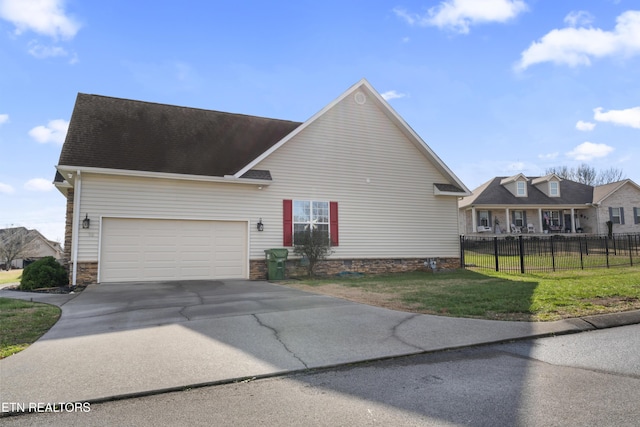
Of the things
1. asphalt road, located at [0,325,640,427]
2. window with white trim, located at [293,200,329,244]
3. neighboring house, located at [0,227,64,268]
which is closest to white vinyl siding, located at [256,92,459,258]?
window with white trim, located at [293,200,329,244]

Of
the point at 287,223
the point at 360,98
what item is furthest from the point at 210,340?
the point at 360,98

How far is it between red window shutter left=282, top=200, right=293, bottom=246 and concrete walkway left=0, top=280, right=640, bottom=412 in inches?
232

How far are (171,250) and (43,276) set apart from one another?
367cm

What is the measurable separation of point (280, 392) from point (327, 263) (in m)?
11.2

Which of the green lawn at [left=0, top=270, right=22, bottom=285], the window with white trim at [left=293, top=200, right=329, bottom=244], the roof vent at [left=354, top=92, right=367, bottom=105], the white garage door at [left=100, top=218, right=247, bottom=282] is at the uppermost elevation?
the roof vent at [left=354, top=92, right=367, bottom=105]

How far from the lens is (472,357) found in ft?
15.9

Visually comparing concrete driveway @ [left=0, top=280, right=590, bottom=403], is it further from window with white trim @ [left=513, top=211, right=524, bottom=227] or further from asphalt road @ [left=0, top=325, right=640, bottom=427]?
window with white trim @ [left=513, top=211, right=524, bottom=227]

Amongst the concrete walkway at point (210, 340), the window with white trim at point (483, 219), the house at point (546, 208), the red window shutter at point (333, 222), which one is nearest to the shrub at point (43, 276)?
the concrete walkway at point (210, 340)

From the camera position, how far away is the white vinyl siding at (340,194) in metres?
12.7

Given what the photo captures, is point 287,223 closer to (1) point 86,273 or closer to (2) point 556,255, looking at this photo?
(1) point 86,273

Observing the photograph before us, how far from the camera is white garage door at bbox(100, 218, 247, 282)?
12469 mm

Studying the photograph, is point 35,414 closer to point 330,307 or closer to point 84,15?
point 330,307

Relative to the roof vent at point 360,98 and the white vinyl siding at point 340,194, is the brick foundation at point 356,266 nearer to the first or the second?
the white vinyl siding at point 340,194

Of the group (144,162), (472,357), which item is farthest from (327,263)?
(472,357)
